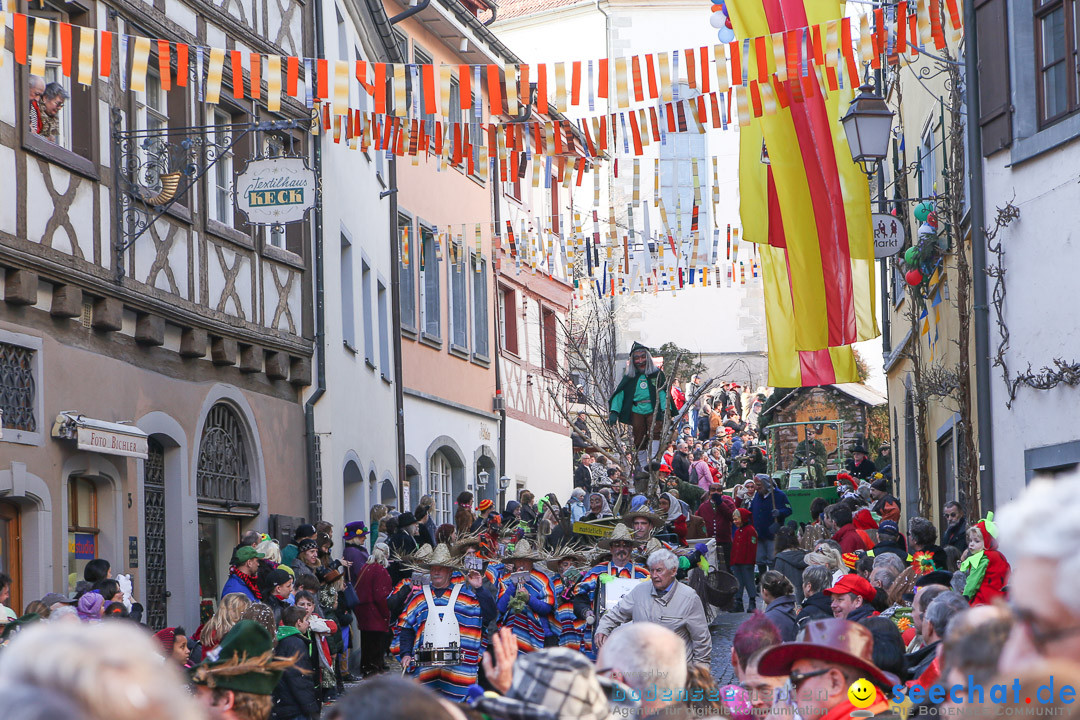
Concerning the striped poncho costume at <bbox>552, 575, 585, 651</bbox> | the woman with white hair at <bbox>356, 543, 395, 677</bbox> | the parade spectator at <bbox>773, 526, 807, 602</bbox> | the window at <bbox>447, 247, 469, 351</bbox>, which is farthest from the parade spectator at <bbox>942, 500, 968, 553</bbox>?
the window at <bbox>447, 247, 469, 351</bbox>

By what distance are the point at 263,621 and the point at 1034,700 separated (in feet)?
24.2

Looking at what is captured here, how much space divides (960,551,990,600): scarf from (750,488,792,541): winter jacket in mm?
10804

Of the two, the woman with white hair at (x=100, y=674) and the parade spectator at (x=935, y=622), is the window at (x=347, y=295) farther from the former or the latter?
the woman with white hair at (x=100, y=674)

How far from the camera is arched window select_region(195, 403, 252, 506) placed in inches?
629

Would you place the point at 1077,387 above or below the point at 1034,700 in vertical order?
above

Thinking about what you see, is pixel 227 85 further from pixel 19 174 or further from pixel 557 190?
pixel 557 190

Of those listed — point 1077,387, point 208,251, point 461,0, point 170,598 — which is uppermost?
point 461,0

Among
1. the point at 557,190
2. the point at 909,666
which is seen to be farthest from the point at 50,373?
the point at 557,190

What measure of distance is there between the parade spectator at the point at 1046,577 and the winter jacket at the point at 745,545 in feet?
57.7

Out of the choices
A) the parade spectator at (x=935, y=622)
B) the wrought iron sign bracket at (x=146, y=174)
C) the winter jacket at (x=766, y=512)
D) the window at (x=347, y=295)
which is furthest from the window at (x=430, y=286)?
the parade spectator at (x=935, y=622)

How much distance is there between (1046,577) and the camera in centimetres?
253

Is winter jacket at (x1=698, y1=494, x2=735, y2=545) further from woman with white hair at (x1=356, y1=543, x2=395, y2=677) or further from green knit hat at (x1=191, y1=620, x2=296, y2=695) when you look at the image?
green knit hat at (x1=191, y1=620, x2=296, y2=695)

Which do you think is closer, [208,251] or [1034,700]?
[1034,700]

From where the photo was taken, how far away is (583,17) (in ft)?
159
